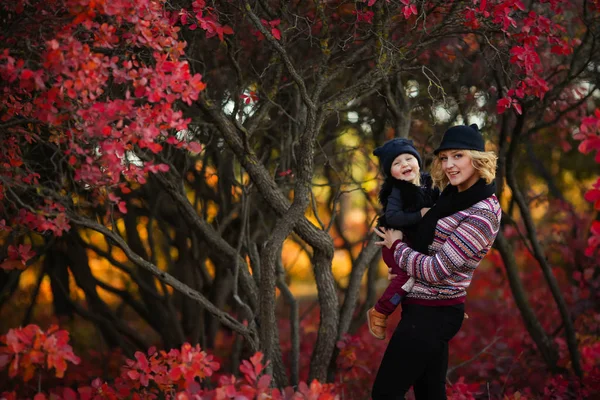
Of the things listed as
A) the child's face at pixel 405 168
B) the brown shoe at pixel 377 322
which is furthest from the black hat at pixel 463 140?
the brown shoe at pixel 377 322

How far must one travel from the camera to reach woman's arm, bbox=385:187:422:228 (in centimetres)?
328

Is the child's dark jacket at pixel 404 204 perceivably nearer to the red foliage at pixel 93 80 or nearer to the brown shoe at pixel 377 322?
the brown shoe at pixel 377 322

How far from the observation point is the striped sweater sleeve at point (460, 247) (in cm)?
305

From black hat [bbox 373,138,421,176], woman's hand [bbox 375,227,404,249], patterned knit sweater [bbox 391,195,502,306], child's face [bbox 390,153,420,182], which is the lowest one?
patterned knit sweater [bbox 391,195,502,306]

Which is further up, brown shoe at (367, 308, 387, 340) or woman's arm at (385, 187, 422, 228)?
woman's arm at (385, 187, 422, 228)

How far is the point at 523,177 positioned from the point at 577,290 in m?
4.04

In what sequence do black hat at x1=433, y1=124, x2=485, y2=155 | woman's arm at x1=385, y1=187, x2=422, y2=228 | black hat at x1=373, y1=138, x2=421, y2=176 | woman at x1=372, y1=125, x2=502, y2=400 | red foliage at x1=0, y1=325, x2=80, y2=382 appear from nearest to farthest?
1. red foliage at x1=0, y1=325, x2=80, y2=382
2. woman at x1=372, y1=125, x2=502, y2=400
3. black hat at x1=433, y1=124, x2=485, y2=155
4. woman's arm at x1=385, y1=187, x2=422, y2=228
5. black hat at x1=373, y1=138, x2=421, y2=176

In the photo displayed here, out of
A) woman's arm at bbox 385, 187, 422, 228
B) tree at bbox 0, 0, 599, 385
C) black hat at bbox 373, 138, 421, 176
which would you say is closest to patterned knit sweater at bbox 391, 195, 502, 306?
woman's arm at bbox 385, 187, 422, 228

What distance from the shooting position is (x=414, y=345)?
314 centimetres

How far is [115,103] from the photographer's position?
306 centimetres

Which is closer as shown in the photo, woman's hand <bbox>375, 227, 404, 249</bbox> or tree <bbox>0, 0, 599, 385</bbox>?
tree <bbox>0, 0, 599, 385</bbox>

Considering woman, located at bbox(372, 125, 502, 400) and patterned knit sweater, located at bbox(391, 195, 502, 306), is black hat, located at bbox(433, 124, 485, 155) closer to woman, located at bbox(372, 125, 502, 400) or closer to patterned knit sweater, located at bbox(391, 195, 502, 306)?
woman, located at bbox(372, 125, 502, 400)

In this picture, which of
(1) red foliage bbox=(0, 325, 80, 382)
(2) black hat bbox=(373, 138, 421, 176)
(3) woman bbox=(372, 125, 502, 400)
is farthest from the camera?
(2) black hat bbox=(373, 138, 421, 176)

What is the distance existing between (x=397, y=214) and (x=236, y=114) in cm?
165
